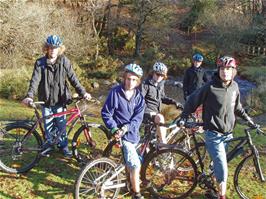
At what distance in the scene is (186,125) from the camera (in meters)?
4.82

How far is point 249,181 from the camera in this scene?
568cm

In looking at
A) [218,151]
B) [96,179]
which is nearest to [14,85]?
[96,179]

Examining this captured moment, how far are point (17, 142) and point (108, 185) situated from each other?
5.38 feet

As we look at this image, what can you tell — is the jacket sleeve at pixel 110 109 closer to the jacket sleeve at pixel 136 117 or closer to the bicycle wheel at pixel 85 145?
the jacket sleeve at pixel 136 117

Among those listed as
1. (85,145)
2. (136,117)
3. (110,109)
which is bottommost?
(85,145)

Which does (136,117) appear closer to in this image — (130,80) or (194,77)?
(130,80)

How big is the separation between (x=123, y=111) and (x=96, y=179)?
33.8 inches

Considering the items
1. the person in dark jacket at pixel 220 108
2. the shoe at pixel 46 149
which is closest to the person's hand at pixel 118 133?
the person in dark jacket at pixel 220 108

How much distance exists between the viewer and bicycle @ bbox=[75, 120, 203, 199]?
4.46 meters

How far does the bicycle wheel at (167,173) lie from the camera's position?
4953 millimetres

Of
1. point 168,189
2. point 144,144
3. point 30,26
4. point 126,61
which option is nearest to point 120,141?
point 144,144

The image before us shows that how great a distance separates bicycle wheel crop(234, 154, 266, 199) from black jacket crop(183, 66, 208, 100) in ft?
7.48

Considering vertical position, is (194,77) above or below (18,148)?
above

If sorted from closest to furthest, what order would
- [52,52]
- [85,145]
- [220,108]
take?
[220,108]
[52,52]
[85,145]
